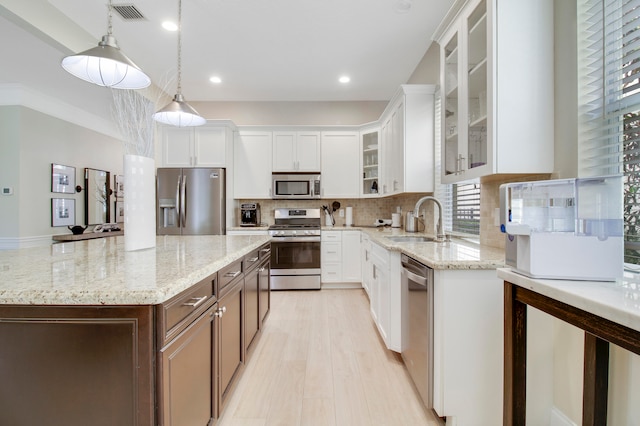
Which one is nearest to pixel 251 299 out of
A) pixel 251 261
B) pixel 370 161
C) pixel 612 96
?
pixel 251 261

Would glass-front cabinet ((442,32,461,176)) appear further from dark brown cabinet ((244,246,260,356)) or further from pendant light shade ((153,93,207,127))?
pendant light shade ((153,93,207,127))

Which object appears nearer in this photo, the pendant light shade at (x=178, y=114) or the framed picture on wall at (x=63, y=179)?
the pendant light shade at (x=178, y=114)

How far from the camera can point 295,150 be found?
4305 mm

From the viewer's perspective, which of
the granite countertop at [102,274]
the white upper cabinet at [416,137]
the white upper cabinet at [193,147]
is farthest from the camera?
the white upper cabinet at [193,147]

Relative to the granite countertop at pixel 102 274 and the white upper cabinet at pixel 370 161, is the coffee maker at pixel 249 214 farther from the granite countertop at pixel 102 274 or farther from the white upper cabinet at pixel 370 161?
the granite countertop at pixel 102 274

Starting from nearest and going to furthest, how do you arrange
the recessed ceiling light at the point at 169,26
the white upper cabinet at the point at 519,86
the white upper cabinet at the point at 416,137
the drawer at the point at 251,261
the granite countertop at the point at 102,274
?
the granite countertop at the point at 102,274, the white upper cabinet at the point at 519,86, the drawer at the point at 251,261, the recessed ceiling light at the point at 169,26, the white upper cabinet at the point at 416,137

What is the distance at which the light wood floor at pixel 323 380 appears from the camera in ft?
5.18

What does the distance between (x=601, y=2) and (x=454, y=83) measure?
0.82 meters

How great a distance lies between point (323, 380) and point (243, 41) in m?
3.28

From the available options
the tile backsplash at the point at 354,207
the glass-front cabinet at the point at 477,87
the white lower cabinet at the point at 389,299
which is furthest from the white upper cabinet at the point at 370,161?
the glass-front cabinet at the point at 477,87

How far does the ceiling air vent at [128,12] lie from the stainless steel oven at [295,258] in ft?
8.93

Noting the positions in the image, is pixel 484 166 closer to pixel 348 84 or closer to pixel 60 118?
pixel 348 84

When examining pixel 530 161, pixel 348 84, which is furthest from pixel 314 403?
pixel 348 84

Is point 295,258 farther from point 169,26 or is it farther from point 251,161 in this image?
point 169,26
